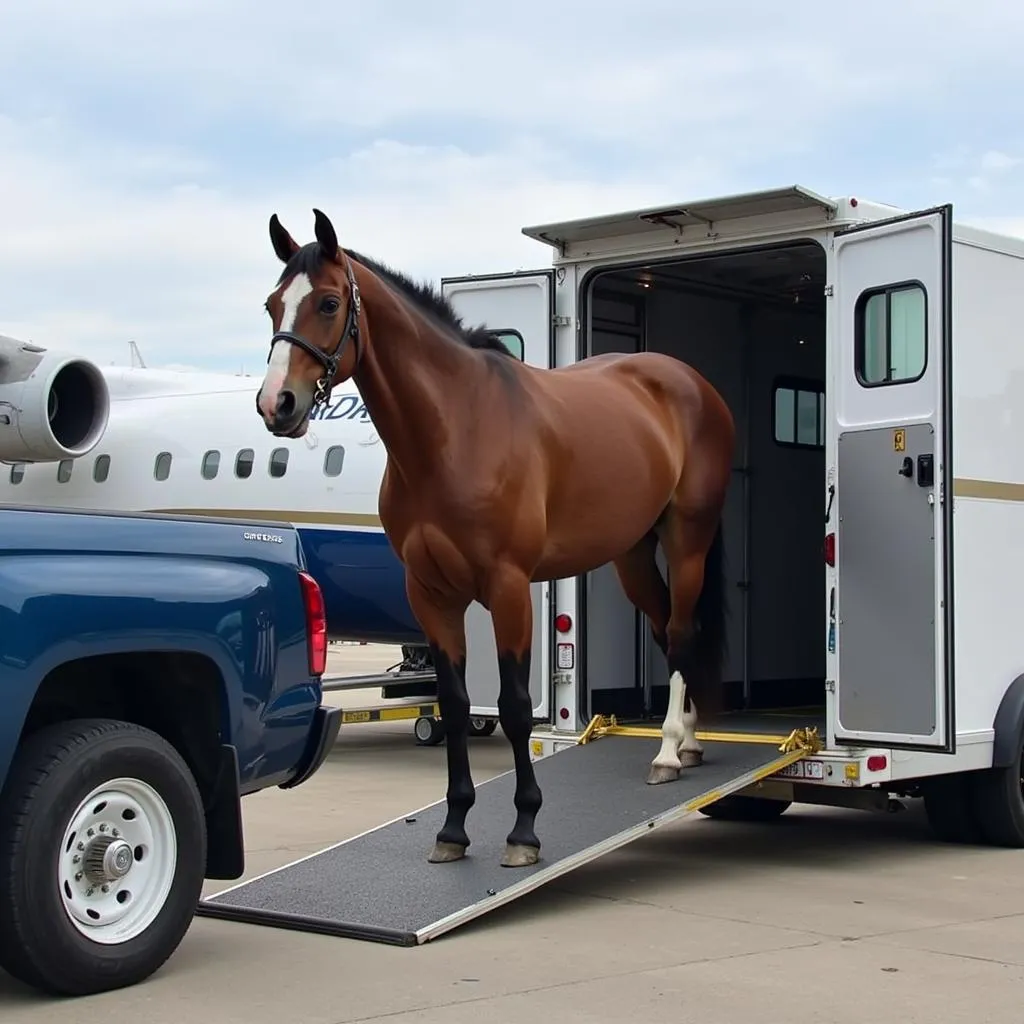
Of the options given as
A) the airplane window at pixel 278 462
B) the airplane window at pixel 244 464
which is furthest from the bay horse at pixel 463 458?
the airplane window at pixel 244 464

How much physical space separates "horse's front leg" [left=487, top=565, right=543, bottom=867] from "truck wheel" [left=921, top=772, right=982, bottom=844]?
2657 millimetres

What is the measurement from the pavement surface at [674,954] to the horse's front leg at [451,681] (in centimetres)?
37

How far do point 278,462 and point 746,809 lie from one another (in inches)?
263

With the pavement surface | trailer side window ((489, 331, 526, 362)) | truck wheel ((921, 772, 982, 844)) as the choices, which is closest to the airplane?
trailer side window ((489, 331, 526, 362))

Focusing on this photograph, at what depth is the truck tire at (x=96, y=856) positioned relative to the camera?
196 inches

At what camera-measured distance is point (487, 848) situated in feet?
23.1

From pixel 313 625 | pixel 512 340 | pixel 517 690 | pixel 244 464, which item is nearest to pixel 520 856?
pixel 517 690

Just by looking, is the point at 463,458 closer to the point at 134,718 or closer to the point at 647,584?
the point at 134,718

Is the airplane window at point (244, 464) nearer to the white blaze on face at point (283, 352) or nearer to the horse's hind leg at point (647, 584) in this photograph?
the horse's hind leg at point (647, 584)

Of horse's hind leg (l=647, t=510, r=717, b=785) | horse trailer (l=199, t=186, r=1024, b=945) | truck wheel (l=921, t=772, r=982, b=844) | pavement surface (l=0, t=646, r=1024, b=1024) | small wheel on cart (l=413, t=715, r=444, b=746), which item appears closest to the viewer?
pavement surface (l=0, t=646, r=1024, b=1024)

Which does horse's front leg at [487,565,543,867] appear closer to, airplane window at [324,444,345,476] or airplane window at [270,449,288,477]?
airplane window at [324,444,345,476]

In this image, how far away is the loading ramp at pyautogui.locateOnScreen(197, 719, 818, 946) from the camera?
20.4 ft

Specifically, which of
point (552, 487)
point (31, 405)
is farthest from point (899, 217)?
point (31, 405)

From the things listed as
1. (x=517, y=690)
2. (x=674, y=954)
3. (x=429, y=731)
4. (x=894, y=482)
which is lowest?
(x=429, y=731)
